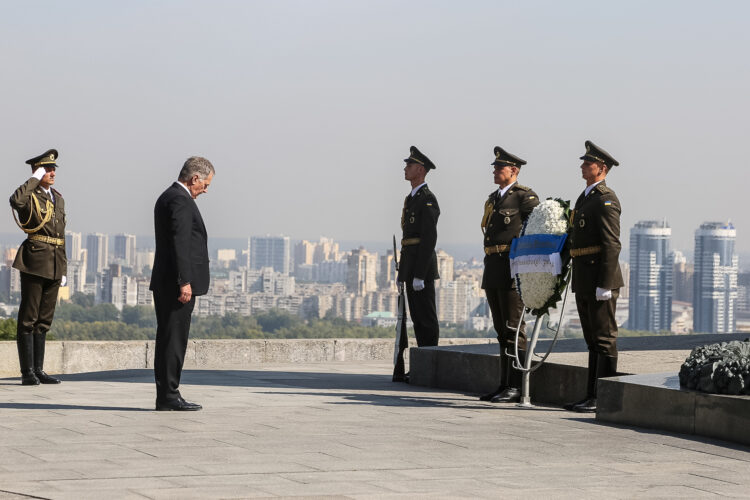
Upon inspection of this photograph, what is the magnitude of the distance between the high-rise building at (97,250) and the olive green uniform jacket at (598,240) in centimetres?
15037

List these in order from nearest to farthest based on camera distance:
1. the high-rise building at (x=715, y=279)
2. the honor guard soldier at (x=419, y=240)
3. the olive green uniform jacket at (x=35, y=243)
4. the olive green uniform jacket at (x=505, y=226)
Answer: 1. the olive green uniform jacket at (x=505, y=226)
2. the olive green uniform jacket at (x=35, y=243)
3. the honor guard soldier at (x=419, y=240)
4. the high-rise building at (x=715, y=279)

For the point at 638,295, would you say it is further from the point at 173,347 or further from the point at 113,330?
the point at 173,347

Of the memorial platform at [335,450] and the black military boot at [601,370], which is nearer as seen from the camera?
the memorial platform at [335,450]

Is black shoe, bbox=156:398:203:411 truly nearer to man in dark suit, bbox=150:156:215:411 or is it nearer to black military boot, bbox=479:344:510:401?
man in dark suit, bbox=150:156:215:411

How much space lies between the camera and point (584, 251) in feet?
31.1

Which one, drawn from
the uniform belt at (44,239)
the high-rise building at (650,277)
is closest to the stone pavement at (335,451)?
the uniform belt at (44,239)

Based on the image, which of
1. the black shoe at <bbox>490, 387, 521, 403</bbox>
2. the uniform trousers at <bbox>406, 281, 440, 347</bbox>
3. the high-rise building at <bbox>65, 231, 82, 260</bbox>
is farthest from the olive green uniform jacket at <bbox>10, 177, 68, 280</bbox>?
the high-rise building at <bbox>65, 231, 82, 260</bbox>

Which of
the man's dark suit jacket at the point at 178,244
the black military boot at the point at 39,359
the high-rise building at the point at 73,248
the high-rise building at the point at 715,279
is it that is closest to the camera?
the man's dark suit jacket at the point at 178,244

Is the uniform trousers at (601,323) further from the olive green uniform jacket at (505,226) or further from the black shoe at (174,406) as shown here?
the black shoe at (174,406)

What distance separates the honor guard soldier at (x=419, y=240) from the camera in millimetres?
11852

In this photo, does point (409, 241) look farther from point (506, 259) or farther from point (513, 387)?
point (513, 387)

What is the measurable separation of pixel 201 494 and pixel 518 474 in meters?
1.65

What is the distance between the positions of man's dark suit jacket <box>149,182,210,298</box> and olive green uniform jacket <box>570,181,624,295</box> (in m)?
2.69

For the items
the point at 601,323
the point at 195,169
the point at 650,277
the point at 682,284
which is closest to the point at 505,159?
the point at 601,323
